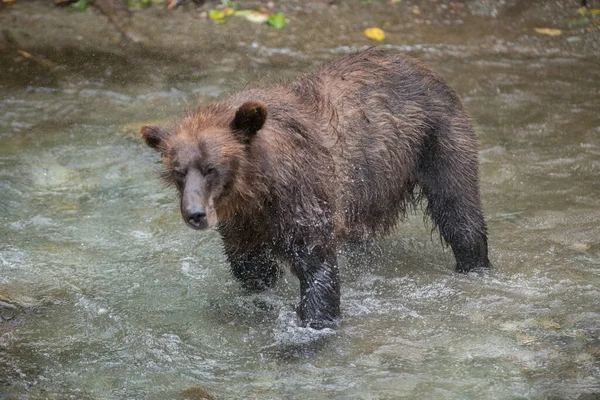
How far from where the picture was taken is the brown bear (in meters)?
5.95

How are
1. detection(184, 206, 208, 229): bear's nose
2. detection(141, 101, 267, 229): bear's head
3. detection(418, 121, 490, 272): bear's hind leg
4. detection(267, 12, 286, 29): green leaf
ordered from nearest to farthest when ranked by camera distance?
detection(184, 206, 208, 229): bear's nose < detection(141, 101, 267, 229): bear's head < detection(418, 121, 490, 272): bear's hind leg < detection(267, 12, 286, 29): green leaf

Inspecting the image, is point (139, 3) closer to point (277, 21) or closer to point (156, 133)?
point (277, 21)

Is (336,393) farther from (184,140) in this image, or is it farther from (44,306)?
(44,306)

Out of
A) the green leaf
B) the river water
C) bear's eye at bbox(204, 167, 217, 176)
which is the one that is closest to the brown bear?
bear's eye at bbox(204, 167, 217, 176)

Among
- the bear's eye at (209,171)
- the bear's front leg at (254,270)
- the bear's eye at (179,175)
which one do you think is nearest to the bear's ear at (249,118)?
the bear's eye at (209,171)

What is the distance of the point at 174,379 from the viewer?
6.07 meters

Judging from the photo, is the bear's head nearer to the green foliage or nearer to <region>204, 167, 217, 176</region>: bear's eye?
<region>204, 167, 217, 176</region>: bear's eye

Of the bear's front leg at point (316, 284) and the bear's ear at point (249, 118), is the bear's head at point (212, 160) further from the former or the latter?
the bear's front leg at point (316, 284)

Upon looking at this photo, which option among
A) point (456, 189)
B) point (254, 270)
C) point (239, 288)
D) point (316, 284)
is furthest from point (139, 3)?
point (316, 284)

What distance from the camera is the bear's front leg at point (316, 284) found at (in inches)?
254

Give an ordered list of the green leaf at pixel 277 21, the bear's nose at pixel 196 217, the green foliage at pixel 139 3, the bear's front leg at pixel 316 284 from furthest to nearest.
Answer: the green foliage at pixel 139 3 < the green leaf at pixel 277 21 < the bear's front leg at pixel 316 284 < the bear's nose at pixel 196 217

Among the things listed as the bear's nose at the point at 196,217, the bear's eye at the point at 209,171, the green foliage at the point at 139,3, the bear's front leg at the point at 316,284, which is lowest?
the green foliage at the point at 139,3

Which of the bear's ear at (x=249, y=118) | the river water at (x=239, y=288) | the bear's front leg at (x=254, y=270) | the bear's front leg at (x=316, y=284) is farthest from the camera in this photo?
the bear's front leg at (x=254, y=270)

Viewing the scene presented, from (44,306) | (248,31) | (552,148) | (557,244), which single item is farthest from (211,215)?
(248,31)
